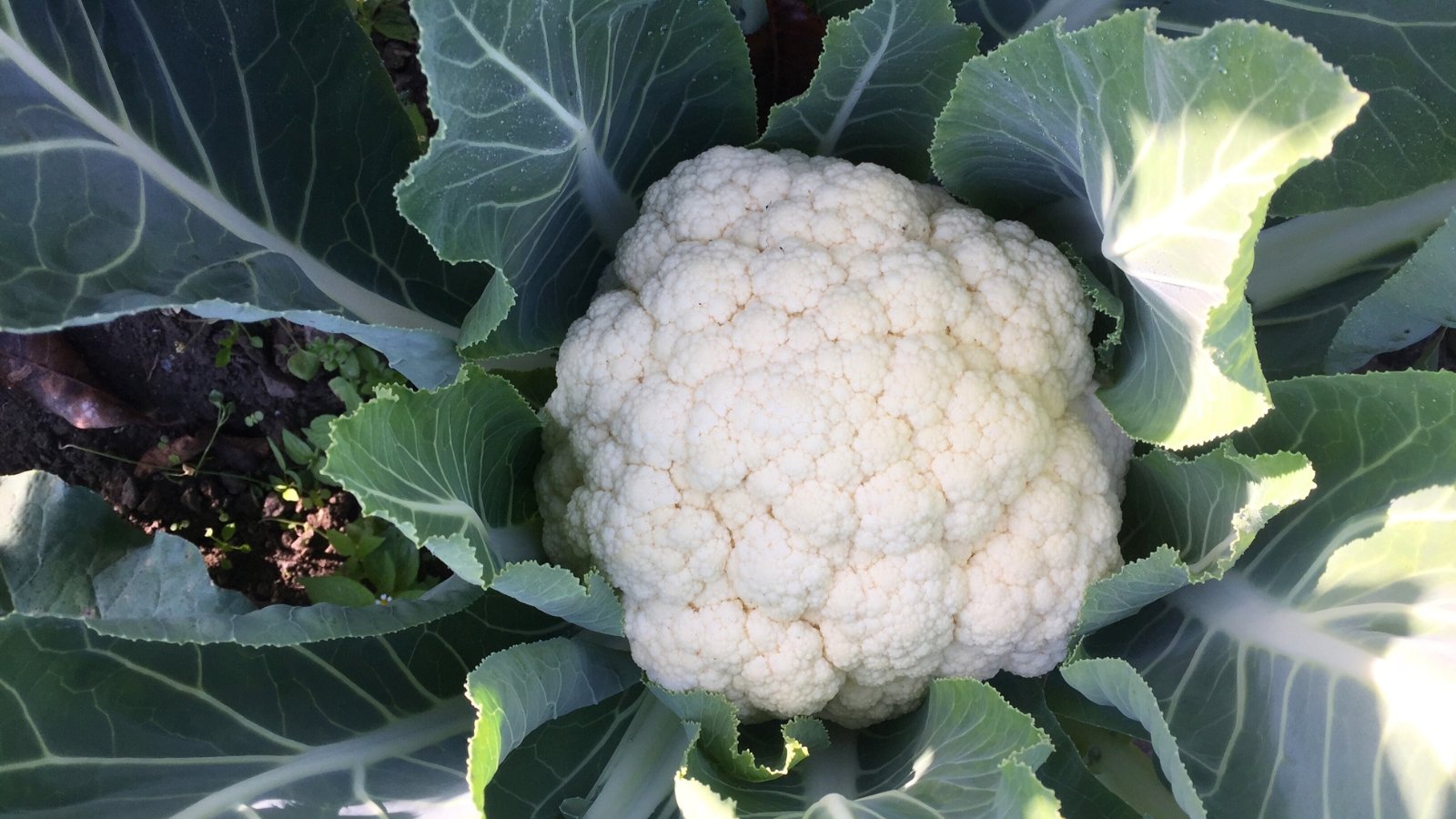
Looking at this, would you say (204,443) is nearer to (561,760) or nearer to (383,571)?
(383,571)

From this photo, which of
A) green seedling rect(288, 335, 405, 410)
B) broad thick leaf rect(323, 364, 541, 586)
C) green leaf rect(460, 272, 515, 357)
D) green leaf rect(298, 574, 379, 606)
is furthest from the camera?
green seedling rect(288, 335, 405, 410)

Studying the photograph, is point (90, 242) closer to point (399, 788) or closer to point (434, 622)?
point (434, 622)

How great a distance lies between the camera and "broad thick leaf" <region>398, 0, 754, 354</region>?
1.19 metres

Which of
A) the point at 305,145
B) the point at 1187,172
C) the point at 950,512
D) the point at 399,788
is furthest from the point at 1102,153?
the point at 399,788

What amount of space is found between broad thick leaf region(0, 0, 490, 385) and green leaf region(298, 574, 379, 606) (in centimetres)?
53

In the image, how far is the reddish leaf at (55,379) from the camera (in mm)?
1996

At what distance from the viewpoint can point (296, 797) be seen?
1.40 meters

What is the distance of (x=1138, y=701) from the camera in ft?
4.19

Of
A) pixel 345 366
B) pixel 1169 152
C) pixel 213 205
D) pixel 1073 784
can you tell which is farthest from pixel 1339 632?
pixel 345 366

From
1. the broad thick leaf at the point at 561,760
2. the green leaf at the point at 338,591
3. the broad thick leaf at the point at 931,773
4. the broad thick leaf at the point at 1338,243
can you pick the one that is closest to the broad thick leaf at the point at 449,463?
the broad thick leaf at the point at 561,760

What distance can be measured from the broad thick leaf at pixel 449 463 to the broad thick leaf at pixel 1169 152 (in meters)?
0.71

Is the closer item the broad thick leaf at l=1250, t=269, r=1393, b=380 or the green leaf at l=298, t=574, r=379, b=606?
the broad thick leaf at l=1250, t=269, r=1393, b=380

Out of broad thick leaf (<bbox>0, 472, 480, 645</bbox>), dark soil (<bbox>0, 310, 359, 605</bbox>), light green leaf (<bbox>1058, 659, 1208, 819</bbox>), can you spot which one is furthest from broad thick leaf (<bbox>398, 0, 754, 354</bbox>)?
light green leaf (<bbox>1058, 659, 1208, 819</bbox>)

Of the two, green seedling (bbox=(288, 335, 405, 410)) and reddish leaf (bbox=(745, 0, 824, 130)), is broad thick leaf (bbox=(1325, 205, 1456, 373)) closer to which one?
reddish leaf (bbox=(745, 0, 824, 130))
